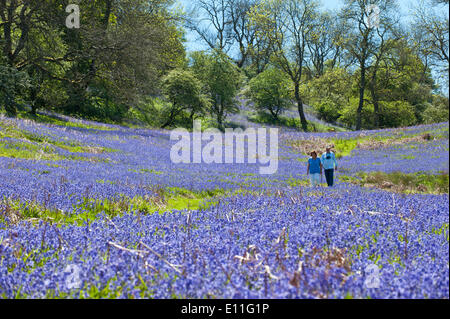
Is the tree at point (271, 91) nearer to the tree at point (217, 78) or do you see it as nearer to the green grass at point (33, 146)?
the tree at point (217, 78)

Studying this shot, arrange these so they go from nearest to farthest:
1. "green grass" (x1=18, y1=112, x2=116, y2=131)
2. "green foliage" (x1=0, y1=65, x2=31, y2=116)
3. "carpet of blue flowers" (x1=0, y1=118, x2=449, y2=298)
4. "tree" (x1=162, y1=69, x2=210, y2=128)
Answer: "carpet of blue flowers" (x1=0, y1=118, x2=449, y2=298) → "green foliage" (x1=0, y1=65, x2=31, y2=116) → "green grass" (x1=18, y1=112, x2=116, y2=131) → "tree" (x1=162, y1=69, x2=210, y2=128)

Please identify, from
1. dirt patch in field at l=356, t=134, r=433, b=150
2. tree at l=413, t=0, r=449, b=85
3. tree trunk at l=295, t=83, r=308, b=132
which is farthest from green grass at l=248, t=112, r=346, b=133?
dirt patch in field at l=356, t=134, r=433, b=150

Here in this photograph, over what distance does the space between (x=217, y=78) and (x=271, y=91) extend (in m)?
8.45

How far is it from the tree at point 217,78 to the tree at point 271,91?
15.9 feet

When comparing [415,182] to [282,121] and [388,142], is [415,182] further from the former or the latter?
[282,121]

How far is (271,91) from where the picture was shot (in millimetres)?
47000

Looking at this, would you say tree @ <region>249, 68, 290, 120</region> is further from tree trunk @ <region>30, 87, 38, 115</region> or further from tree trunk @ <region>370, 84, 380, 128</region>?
tree trunk @ <region>30, 87, 38, 115</region>

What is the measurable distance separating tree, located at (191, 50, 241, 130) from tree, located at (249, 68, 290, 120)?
4838 millimetres

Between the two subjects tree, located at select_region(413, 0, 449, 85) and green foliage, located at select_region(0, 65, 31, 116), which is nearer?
tree, located at select_region(413, 0, 449, 85)

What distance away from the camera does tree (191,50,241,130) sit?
1676 inches

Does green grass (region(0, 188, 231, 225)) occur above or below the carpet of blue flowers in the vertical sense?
below

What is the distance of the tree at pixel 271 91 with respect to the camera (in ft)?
154

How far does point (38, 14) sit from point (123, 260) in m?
27.5
